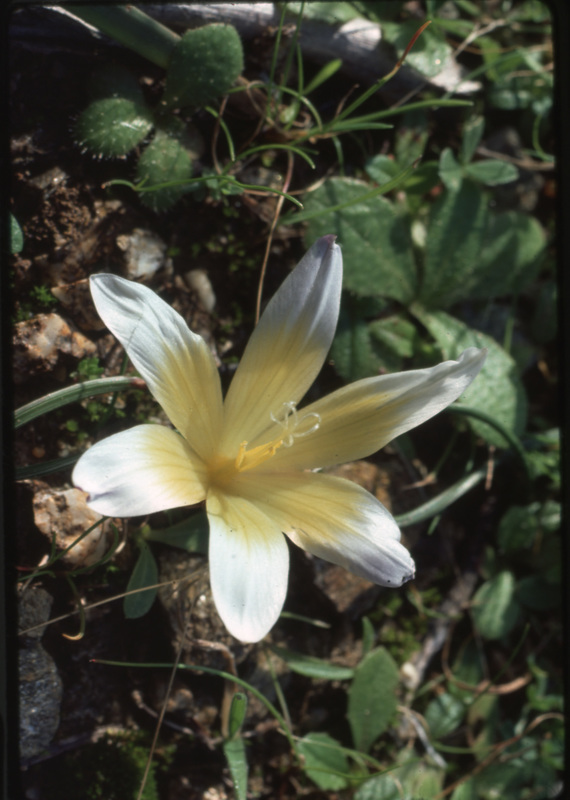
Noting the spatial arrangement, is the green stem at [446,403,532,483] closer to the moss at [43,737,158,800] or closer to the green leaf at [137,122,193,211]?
the green leaf at [137,122,193,211]

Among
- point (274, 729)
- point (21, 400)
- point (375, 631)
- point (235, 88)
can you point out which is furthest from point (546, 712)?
point (235, 88)

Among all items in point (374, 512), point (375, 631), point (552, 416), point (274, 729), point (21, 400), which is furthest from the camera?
point (552, 416)

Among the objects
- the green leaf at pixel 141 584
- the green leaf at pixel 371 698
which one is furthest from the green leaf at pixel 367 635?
the green leaf at pixel 141 584

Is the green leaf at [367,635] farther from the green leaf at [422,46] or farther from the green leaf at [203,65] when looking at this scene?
the green leaf at [422,46]

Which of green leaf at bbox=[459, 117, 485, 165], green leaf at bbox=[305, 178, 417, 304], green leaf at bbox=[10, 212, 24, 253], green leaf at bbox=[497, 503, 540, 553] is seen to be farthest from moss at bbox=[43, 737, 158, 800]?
green leaf at bbox=[459, 117, 485, 165]

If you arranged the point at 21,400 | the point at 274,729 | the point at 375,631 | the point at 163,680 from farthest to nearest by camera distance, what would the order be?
the point at 375,631 < the point at 274,729 < the point at 163,680 < the point at 21,400

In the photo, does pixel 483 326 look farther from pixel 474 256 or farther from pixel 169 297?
pixel 169 297

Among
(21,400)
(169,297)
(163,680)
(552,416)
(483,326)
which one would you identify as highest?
(169,297)
